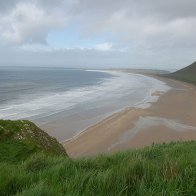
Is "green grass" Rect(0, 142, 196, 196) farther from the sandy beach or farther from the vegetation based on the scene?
the sandy beach

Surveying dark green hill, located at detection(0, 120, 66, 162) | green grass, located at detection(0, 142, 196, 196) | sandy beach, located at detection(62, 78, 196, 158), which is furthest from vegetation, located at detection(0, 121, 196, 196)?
sandy beach, located at detection(62, 78, 196, 158)

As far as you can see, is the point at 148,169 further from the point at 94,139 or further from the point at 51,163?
the point at 94,139

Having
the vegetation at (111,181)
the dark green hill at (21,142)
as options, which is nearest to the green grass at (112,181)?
Answer: the vegetation at (111,181)

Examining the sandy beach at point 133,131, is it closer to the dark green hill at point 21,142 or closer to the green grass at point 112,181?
the dark green hill at point 21,142

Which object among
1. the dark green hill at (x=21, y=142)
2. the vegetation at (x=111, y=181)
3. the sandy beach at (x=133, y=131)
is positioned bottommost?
the sandy beach at (x=133, y=131)

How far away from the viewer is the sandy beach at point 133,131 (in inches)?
813

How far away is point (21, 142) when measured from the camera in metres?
7.82

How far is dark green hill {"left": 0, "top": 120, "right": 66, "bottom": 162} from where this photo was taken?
7.30m

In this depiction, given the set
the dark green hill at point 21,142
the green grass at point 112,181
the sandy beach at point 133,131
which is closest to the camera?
the green grass at point 112,181

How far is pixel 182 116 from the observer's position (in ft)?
108

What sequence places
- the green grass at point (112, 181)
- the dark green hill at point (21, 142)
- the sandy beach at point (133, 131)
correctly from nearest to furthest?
the green grass at point (112, 181)
the dark green hill at point (21, 142)
the sandy beach at point (133, 131)

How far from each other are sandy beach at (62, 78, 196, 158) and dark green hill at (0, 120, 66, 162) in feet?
25.5

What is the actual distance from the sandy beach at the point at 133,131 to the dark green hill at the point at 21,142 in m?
7.76

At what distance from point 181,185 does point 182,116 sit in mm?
30023
